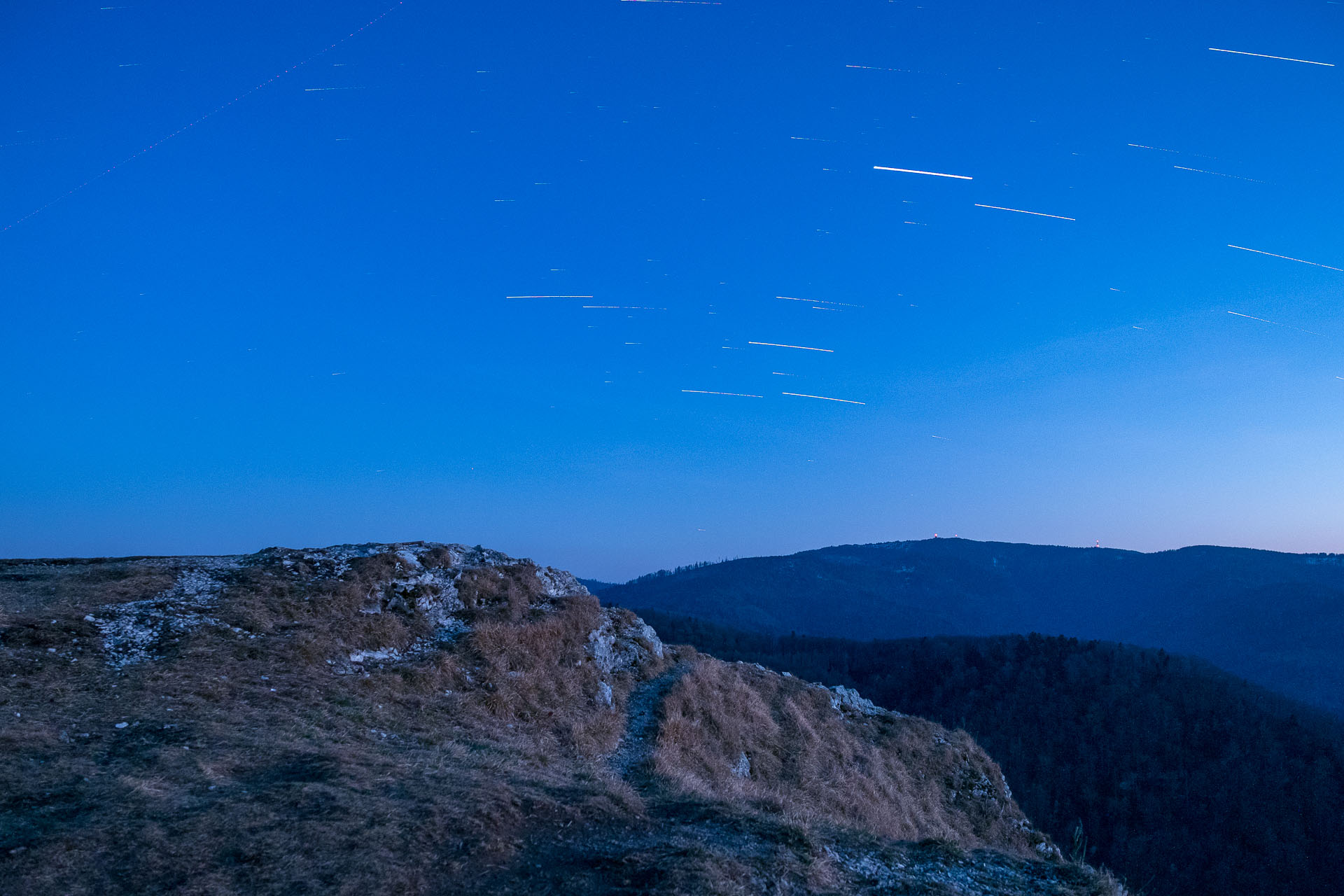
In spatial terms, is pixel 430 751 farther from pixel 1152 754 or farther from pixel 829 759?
pixel 1152 754

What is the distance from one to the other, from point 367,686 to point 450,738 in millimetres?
4538

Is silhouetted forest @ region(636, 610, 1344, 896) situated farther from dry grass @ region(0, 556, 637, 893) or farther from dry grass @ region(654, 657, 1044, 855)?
dry grass @ region(0, 556, 637, 893)

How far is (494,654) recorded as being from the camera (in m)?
28.0

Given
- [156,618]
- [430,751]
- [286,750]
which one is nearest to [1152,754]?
[430,751]

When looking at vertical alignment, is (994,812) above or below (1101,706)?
above

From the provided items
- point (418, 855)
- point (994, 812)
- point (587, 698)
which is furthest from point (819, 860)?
point (994, 812)

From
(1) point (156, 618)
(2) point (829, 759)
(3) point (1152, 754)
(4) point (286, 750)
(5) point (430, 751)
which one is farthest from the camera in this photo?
(3) point (1152, 754)

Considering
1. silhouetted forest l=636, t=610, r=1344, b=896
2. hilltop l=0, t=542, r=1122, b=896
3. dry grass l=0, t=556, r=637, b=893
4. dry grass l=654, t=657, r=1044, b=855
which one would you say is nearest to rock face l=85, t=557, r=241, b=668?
hilltop l=0, t=542, r=1122, b=896

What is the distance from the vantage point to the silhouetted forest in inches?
3974

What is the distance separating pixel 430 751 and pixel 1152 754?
472 ft

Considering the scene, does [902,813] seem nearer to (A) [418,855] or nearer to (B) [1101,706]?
(A) [418,855]

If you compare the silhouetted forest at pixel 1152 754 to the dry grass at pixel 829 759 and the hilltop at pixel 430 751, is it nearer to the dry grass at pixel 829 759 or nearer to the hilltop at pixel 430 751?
the dry grass at pixel 829 759

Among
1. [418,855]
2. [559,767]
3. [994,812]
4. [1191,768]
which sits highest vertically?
[418,855]

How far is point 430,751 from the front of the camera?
61.3 feet
